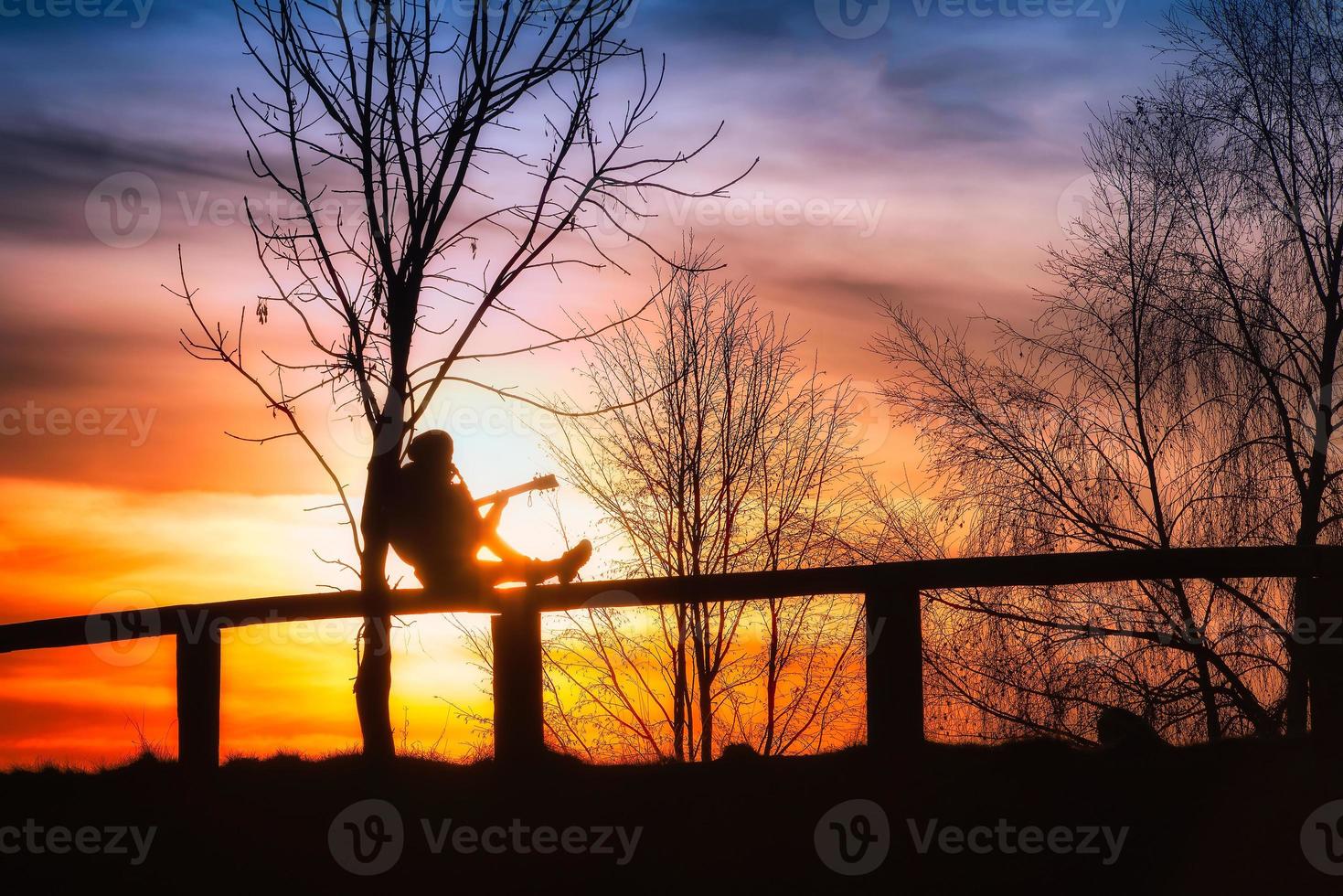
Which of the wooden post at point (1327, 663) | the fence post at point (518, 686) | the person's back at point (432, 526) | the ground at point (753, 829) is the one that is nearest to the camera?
the ground at point (753, 829)

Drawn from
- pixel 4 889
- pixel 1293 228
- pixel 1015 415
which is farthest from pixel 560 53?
pixel 1293 228

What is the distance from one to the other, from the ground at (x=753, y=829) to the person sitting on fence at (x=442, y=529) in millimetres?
1235

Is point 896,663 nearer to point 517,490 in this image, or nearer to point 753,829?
point 753,829

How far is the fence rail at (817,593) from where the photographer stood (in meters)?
4.75

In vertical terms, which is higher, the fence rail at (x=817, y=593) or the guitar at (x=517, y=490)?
the guitar at (x=517, y=490)

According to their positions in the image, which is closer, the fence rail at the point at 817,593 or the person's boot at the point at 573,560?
the fence rail at the point at 817,593

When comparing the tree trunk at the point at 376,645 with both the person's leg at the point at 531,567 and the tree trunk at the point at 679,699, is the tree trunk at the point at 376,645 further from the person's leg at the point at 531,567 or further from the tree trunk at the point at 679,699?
the tree trunk at the point at 679,699

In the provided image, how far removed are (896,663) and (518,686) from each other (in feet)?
6.26

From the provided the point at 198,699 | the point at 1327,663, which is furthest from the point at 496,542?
the point at 1327,663

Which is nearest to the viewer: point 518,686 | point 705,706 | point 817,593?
point 817,593

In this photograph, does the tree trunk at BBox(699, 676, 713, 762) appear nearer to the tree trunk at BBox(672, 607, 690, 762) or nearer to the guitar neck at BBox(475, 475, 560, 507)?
the tree trunk at BBox(672, 607, 690, 762)

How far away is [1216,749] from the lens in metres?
5.30

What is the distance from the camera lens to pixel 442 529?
6.30m

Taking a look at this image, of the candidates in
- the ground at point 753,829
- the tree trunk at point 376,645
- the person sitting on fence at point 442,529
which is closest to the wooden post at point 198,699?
the ground at point 753,829
